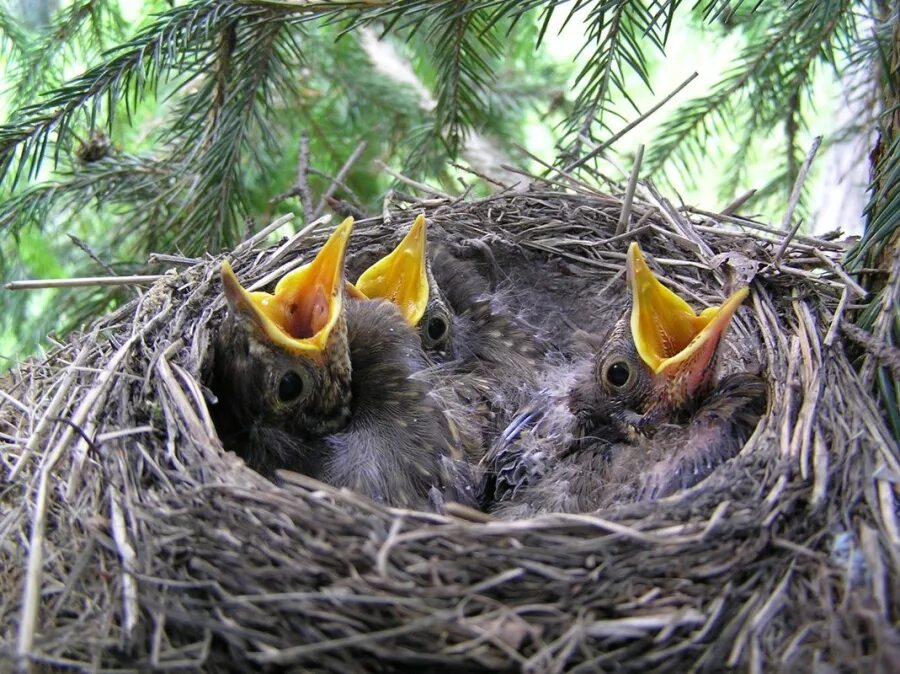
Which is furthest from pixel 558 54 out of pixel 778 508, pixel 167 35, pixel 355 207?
pixel 778 508

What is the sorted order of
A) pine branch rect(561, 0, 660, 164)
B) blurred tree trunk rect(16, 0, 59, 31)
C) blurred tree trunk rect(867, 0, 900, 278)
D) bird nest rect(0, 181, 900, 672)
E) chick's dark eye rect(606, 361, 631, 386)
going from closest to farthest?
bird nest rect(0, 181, 900, 672) → blurred tree trunk rect(867, 0, 900, 278) → pine branch rect(561, 0, 660, 164) → chick's dark eye rect(606, 361, 631, 386) → blurred tree trunk rect(16, 0, 59, 31)

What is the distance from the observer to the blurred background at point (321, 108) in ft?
5.59

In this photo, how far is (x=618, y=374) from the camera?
6.25 feet

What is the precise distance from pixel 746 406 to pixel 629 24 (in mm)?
884

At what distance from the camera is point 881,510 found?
113cm

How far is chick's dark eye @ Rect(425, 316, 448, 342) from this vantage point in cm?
220

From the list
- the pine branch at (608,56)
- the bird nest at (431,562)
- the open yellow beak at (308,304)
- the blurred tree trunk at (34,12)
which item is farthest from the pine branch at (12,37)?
the pine branch at (608,56)

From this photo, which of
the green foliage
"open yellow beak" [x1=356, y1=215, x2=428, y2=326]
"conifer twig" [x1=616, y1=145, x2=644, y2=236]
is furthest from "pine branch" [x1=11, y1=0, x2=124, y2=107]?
"conifer twig" [x1=616, y1=145, x2=644, y2=236]

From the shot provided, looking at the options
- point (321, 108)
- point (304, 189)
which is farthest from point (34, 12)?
point (304, 189)

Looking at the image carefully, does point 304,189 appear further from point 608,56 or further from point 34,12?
point 34,12

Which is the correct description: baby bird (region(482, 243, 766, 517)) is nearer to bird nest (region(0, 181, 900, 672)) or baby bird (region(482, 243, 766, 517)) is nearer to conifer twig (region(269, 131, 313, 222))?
bird nest (region(0, 181, 900, 672))

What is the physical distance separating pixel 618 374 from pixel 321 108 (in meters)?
1.72

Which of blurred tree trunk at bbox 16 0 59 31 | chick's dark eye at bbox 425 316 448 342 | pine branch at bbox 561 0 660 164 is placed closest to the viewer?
pine branch at bbox 561 0 660 164

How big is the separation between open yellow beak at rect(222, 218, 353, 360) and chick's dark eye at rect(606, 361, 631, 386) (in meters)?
0.68
